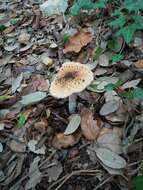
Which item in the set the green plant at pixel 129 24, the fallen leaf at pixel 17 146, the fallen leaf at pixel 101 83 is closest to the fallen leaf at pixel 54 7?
the green plant at pixel 129 24

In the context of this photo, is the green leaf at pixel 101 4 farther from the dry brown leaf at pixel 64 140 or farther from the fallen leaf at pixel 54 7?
the dry brown leaf at pixel 64 140

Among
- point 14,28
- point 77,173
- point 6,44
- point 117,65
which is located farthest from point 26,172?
point 14,28

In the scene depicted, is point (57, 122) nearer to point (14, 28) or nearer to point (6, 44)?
point (6, 44)

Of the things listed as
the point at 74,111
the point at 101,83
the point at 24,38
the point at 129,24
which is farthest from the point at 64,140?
the point at 24,38

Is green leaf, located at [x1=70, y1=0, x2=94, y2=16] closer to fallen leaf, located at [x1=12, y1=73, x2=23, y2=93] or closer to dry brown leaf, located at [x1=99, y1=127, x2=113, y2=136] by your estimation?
fallen leaf, located at [x1=12, y1=73, x2=23, y2=93]

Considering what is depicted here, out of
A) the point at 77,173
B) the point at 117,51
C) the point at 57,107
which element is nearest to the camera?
the point at 77,173

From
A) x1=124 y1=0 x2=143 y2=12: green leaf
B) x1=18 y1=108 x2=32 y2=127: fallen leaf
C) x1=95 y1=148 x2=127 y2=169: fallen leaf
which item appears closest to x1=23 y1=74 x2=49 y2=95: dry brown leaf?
x1=18 y1=108 x2=32 y2=127: fallen leaf
